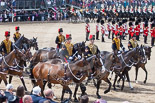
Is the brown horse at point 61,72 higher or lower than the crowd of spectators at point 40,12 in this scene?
lower

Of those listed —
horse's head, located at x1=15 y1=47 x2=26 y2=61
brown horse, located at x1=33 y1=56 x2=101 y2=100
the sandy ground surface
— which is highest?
horse's head, located at x1=15 y1=47 x2=26 y2=61

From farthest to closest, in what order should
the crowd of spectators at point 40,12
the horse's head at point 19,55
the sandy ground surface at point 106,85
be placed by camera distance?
the crowd of spectators at point 40,12 → the sandy ground surface at point 106,85 → the horse's head at point 19,55

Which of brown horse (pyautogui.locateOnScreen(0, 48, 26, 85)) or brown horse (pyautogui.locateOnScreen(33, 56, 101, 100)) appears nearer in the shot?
brown horse (pyautogui.locateOnScreen(33, 56, 101, 100))

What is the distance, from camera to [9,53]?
14727 millimetres

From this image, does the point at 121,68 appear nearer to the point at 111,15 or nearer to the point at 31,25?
the point at 31,25

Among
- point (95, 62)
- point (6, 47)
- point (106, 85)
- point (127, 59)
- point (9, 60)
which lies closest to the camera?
point (95, 62)

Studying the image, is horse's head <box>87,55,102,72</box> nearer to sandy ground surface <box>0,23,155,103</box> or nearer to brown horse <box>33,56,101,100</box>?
brown horse <box>33,56,101,100</box>

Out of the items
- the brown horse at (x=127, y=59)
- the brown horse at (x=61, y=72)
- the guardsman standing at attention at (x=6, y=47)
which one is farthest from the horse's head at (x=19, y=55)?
the brown horse at (x=127, y=59)

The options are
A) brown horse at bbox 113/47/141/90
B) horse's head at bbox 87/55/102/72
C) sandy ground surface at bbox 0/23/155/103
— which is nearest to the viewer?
horse's head at bbox 87/55/102/72

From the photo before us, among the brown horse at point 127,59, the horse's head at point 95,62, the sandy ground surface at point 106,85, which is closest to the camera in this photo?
the horse's head at point 95,62

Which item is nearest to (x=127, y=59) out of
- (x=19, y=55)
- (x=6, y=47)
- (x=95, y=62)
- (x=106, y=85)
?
(x=106, y=85)

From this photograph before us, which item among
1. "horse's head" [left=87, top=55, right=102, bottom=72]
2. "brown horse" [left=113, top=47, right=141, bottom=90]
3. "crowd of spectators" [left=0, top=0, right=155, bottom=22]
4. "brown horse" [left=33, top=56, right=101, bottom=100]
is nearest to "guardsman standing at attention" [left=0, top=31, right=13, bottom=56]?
"brown horse" [left=33, top=56, right=101, bottom=100]

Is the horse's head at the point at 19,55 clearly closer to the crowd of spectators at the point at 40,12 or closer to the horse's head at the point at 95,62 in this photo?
the horse's head at the point at 95,62

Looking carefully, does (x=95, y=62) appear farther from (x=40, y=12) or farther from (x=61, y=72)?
(x=40, y=12)
